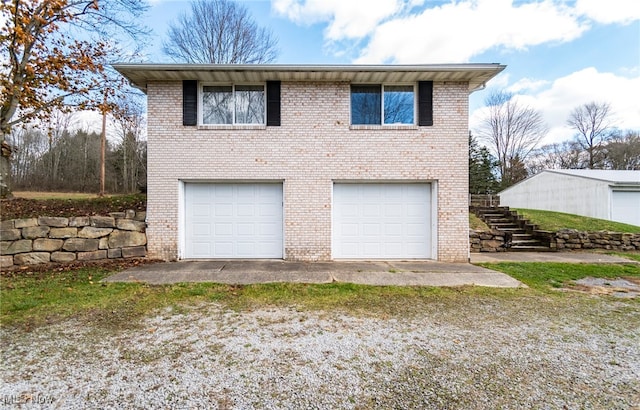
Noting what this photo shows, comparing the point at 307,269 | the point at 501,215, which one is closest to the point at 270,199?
the point at 307,269

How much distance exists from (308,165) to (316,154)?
A: 348mm

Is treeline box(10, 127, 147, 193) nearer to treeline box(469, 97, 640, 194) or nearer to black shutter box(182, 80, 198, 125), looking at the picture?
black shutter box(182, 80, 198, 125)

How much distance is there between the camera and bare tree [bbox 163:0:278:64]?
16016mm

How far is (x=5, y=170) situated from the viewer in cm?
884

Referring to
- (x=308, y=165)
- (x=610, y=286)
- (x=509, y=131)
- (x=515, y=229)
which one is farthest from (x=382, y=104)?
(x=509, y=131)

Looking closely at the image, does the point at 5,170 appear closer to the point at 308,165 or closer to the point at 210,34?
the point at 308,165

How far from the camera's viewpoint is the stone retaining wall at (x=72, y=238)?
6.50 meters

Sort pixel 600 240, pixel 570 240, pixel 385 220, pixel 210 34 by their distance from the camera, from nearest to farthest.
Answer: pixel 385 220, pixel 570 240, pixel 600 240, pixel 210 34

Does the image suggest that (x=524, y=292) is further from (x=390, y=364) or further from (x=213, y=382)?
(x=213, y=382)

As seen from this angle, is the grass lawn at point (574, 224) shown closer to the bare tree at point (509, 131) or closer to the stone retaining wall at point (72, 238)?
the stone retaining wall at point (72, 238)

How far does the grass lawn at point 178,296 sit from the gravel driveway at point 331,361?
32 cm

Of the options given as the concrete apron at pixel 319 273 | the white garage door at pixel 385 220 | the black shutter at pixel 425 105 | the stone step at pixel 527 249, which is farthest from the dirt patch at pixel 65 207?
the stone step at pixel 527 249

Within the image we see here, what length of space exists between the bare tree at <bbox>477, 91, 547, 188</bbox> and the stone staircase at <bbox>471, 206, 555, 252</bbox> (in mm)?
21418

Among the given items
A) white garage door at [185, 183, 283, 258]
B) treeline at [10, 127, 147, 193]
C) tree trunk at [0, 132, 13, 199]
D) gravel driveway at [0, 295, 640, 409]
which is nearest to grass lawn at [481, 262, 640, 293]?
gravel driveway at [0, 295, 640, 409]
